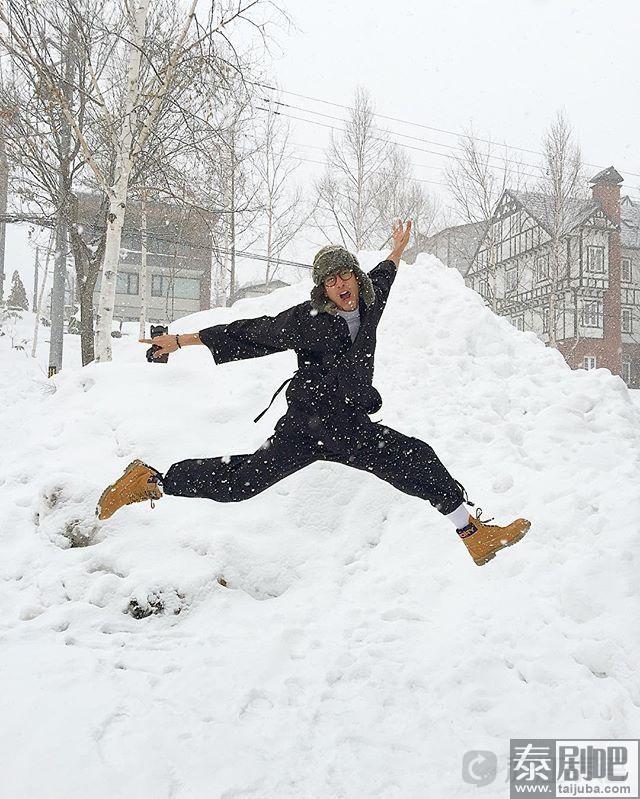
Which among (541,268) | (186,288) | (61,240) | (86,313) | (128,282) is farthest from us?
(186,288)

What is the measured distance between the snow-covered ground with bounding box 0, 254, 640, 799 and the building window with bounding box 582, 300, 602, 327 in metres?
27.3

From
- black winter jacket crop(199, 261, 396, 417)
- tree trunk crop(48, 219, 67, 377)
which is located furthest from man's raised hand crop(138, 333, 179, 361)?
tree trunk crop(48, 219, 67, 377)

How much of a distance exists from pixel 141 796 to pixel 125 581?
160 centimetres

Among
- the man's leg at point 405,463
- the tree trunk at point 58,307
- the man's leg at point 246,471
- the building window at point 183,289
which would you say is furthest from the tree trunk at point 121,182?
the building window at point 183,289

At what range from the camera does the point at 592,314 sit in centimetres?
3094

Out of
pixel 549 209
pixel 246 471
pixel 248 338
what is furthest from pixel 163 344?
pixel 549 209

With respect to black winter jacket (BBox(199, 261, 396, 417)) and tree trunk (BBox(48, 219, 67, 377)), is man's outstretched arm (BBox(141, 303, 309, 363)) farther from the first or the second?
tree trunk (BBox(48, 219, 67, 377))

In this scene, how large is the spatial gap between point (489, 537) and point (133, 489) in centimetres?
202

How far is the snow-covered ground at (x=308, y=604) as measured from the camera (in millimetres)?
2338

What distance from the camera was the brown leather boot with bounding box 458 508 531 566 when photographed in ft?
10.4

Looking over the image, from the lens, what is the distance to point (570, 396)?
559cm

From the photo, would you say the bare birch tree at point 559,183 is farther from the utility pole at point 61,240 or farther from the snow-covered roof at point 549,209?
the utility pole at point 61,240

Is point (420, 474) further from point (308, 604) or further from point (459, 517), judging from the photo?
point (308, 604)

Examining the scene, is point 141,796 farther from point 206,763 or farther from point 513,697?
point 513,697
